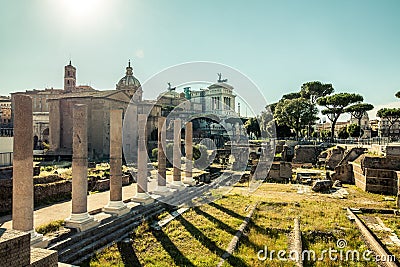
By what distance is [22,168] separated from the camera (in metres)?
6.80

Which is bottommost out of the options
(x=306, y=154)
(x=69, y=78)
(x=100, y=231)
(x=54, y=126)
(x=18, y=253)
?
(x=100, y=231)

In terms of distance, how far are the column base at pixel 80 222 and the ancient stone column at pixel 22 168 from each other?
1.24 meters

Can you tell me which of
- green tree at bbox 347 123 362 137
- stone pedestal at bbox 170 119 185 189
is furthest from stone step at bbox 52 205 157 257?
green tree at bbox 347 123 362 137

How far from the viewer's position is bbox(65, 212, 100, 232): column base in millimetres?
7918

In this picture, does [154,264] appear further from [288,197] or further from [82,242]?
[288,197]

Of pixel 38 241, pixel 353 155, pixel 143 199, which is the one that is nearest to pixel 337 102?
pixel 353 155

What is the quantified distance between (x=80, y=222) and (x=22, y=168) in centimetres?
209

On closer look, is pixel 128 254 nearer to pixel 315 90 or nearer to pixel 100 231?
pixel 100 231

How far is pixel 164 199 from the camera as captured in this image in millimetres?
12539

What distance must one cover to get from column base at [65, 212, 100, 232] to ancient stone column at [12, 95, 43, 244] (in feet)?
4.05

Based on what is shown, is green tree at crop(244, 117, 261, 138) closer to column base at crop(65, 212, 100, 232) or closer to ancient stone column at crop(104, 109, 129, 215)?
ancient stone column at crop(104, 109, 129, 215)

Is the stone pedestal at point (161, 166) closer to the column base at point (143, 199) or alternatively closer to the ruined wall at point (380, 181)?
the column base at point (143, 199)

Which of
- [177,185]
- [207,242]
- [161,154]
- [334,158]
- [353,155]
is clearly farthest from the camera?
[334,158]

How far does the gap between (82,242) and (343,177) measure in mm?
17466
